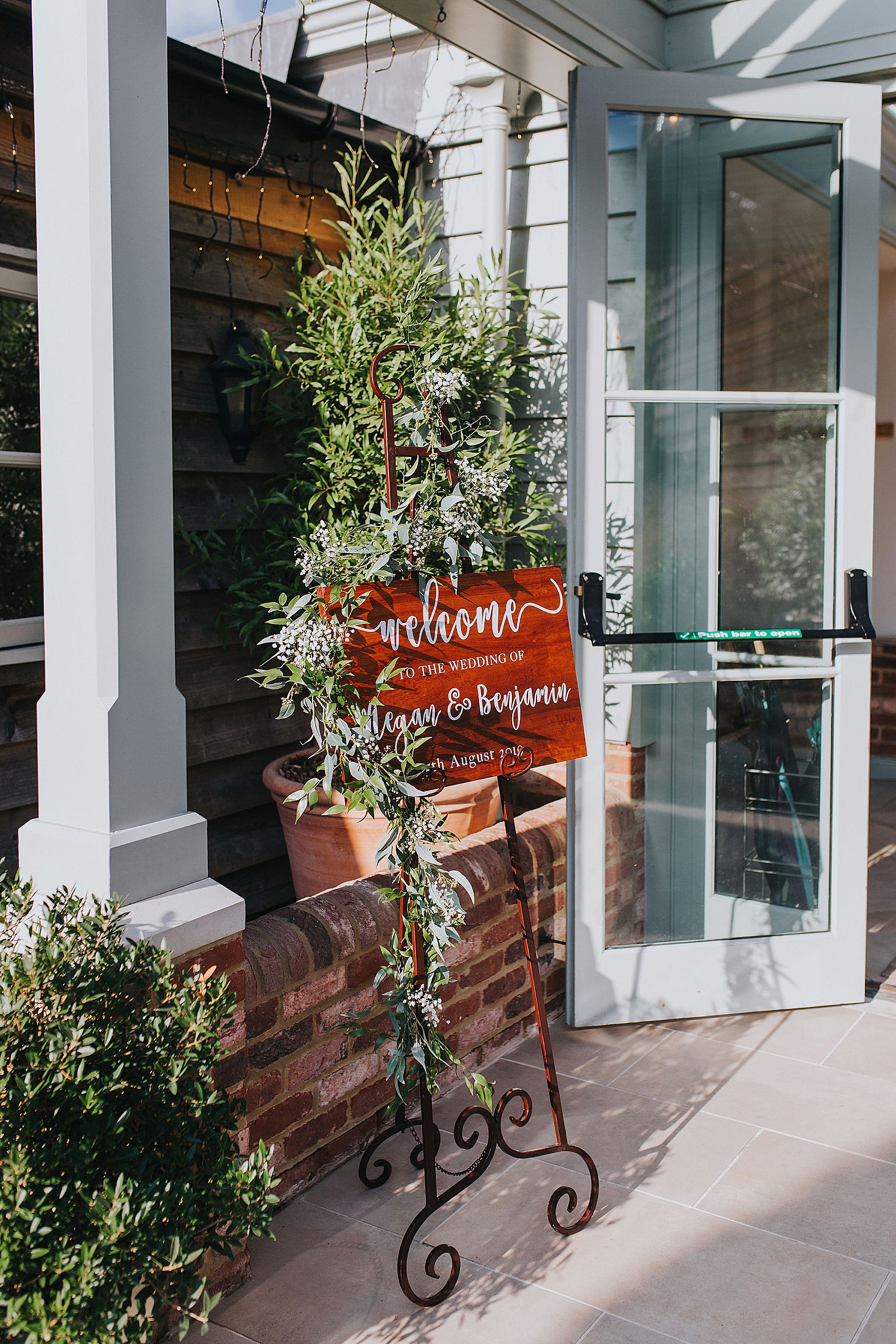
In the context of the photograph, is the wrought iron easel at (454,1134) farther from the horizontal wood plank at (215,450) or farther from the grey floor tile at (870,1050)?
the horizontal wood plank at (215,450)

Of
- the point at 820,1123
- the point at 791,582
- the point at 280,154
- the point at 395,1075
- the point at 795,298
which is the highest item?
the point at 280,154

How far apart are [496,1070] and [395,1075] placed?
0.77 meters

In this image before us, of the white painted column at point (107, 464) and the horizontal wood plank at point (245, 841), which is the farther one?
the horizontal wood plank at point (245, 841)

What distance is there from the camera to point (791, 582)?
9.25 feet

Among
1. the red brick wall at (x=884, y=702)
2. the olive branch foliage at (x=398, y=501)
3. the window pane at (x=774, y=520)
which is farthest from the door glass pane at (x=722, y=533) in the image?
the red brick wall at (x=884, y=702)

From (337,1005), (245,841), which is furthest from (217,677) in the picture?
(337,1005)

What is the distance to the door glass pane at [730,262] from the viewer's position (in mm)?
2688

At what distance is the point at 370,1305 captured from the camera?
1.76 metres

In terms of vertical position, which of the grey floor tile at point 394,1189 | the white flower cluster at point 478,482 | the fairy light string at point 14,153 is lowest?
the grey floor tile at point 394,1189

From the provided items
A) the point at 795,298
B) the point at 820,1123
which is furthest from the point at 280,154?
the point at 820,1123

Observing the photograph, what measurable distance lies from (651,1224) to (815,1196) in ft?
1.10

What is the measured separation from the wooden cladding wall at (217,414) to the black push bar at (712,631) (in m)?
1.10

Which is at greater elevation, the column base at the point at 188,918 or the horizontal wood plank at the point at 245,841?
the column base at the point at 188,918

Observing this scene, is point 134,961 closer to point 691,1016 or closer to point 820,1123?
point 820,1123
